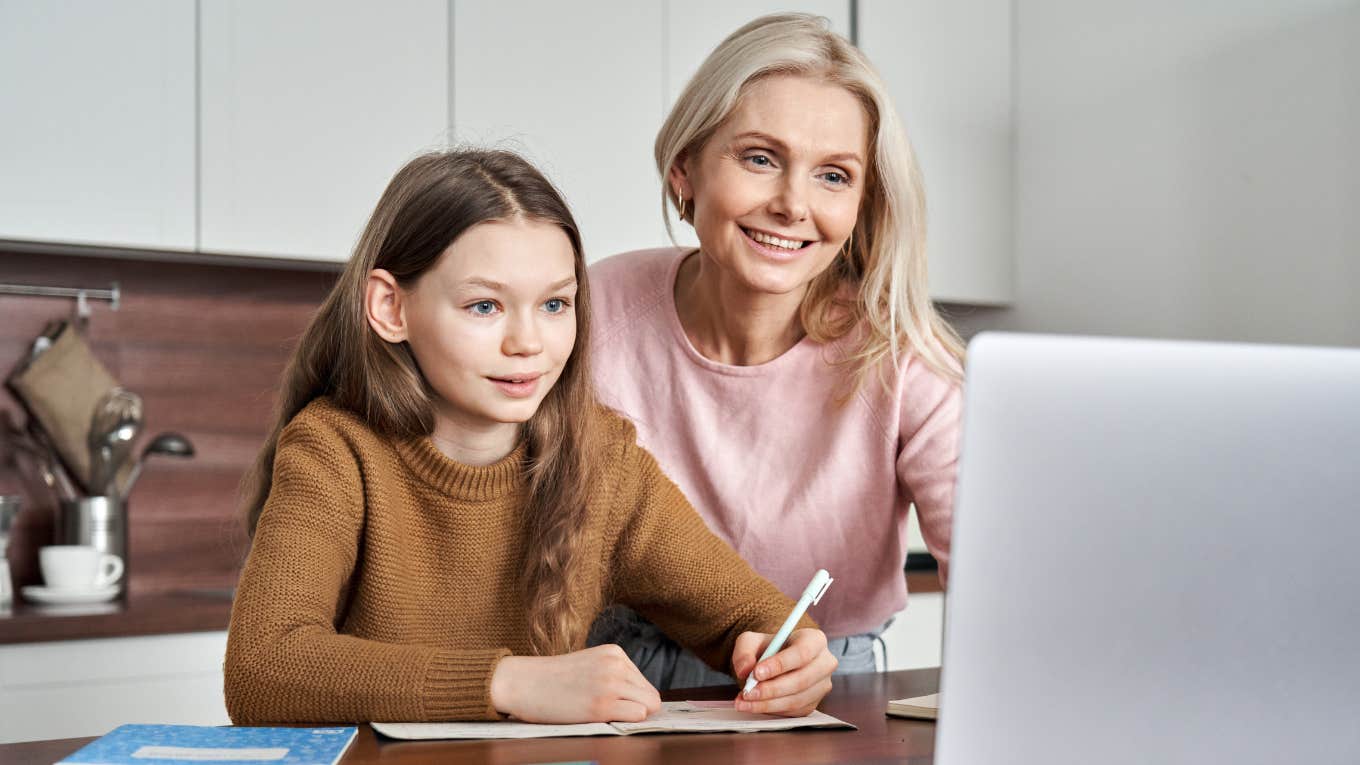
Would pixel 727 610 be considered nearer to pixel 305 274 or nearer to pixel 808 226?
pixel 808 226

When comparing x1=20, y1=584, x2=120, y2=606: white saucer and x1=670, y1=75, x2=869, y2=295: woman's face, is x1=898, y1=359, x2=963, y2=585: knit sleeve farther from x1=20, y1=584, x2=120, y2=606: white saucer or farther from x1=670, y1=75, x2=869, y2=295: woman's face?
x1=20, y1=584, x2=120, y2=606: white saucer

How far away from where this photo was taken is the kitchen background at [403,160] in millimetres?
2160

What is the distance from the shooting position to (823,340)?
146cm

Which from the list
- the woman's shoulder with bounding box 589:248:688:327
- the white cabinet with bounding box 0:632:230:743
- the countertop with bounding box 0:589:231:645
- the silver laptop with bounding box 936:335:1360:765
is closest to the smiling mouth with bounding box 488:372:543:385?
the woman's shoulder with bounding box 589:248:688:327

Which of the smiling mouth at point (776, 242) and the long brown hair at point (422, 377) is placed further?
the smiling mouth at point (776, 242)

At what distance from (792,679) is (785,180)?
60 cm

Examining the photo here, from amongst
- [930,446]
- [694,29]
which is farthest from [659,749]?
[694,29]

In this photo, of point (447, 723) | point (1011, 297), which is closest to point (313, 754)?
point (447, 723)

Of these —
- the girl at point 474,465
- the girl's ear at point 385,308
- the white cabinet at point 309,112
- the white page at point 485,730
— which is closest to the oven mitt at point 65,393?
the white cabinet at point 309,112

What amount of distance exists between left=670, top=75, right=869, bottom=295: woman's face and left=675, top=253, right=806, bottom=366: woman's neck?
39 millimetres

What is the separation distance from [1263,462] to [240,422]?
7.80 feet

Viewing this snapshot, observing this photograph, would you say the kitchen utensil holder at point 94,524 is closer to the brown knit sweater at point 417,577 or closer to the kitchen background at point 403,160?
the kitchen background at point 403,160

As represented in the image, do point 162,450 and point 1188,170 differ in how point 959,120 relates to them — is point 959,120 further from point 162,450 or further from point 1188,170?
point 162,450

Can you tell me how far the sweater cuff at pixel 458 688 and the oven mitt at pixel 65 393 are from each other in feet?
5.67
